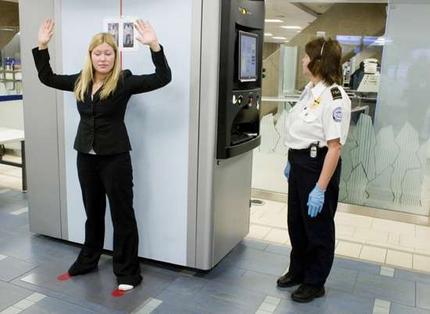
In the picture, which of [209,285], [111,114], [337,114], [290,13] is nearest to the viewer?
[337,114]

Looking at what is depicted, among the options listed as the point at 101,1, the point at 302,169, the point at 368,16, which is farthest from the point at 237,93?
the point at 368,16

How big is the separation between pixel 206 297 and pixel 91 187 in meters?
0.91

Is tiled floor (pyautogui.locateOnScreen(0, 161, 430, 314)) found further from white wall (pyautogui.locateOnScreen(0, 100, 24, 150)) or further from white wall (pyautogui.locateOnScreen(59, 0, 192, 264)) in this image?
white wall (pyautogui.locateOnScreen(0, 100, 24, 150))

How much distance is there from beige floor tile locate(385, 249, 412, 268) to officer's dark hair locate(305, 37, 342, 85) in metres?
1.50

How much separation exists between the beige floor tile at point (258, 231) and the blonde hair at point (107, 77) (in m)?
1.69

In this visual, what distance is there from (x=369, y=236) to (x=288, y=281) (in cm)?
125

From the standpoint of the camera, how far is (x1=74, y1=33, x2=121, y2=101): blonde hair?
2.46m

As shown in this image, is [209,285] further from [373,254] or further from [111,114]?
[373,254]

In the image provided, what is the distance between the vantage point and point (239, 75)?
2.72 metres

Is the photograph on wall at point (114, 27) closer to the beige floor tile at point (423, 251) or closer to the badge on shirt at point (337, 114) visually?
the badge on shirt at point (337, 114)

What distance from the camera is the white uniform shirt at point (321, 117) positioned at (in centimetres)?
229

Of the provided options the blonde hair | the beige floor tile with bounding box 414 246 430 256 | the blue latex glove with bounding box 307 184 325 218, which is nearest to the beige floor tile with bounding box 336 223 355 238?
the beige floor tile with bounding box 414 246 430 256

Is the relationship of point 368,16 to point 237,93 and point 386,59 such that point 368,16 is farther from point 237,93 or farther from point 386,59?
point 237,93

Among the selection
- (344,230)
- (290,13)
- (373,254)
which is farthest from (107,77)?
(290,13)
